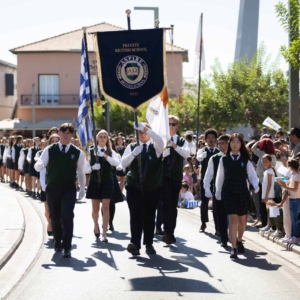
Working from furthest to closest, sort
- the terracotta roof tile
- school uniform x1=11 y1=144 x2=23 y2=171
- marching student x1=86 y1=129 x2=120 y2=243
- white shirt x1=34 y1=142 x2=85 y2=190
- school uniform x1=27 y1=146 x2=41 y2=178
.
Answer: the terracotta roof tile
school uniform x1=11 y1=144 x2=23 y2=171
school uniform x1=27 y1=146 x2=41 y2=178
marching student x1=86 y1=129 x2=120 y2=243
white shirt x1=34 y1=142 x2=85 y2=190

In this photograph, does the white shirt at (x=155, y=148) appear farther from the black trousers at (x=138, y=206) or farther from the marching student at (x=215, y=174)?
the marching student at (x=215, y=174)

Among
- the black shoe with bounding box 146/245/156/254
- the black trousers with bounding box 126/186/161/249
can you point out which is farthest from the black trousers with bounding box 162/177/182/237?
the black trousers with bounding box 126/186/161/249

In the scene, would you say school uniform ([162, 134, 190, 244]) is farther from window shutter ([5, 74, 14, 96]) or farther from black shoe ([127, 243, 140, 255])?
window shutter ([5, 74, 14, 96])

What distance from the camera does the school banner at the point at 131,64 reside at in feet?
37.6

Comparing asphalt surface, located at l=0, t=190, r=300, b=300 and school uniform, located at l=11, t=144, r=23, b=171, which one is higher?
school uniform, located at l=11, t=144, r=23, b=171

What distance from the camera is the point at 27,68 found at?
57.5m

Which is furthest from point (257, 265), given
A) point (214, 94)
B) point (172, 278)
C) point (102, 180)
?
point (214, 94)

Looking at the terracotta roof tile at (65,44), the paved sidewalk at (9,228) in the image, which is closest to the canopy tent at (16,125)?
the terracotta roof tile at (65,44)

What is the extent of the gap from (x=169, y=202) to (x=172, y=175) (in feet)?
1.55

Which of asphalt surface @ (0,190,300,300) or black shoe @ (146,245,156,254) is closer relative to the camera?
asphalt surface @ (0,190,300,300)

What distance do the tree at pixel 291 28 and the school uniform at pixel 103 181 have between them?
11.7ft

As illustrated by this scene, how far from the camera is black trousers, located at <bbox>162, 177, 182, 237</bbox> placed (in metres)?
12.5

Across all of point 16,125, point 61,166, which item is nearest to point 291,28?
point 61,166

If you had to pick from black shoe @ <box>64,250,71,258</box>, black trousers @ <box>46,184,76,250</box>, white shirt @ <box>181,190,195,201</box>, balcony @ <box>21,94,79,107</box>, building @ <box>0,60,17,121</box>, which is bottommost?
black shoe @ <box>64,250,71,258</box>
